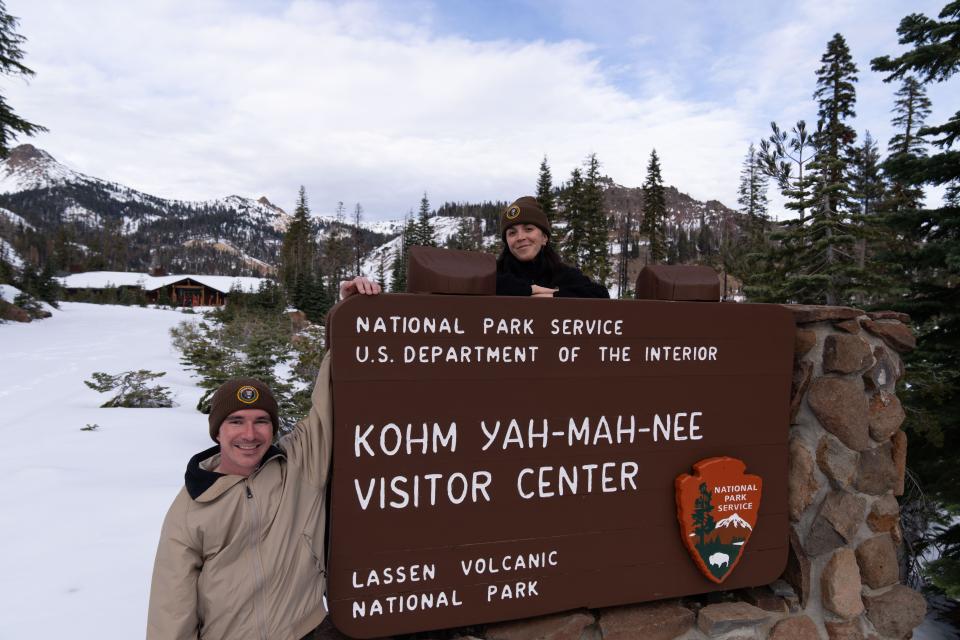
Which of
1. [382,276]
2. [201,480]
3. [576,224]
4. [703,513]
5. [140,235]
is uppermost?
[140,235]

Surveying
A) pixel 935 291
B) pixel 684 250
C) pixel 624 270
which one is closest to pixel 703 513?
pixel 935 291

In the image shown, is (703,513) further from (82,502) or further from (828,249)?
(828,249)

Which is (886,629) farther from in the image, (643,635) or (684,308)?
(684,308)

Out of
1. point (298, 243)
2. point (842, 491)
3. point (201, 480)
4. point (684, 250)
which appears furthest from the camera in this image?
point (684, 250)

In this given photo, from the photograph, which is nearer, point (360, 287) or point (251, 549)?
point (251, 549)

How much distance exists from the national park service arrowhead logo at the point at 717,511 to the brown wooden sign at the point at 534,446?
0.03 metres

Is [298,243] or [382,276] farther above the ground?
[298,243]

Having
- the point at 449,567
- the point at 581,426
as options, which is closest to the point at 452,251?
the point at 581,426

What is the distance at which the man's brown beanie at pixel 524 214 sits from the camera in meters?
2.58

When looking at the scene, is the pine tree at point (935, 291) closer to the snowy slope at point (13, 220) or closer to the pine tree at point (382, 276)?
the pine tree at point (382, 276)

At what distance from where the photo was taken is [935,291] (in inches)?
190

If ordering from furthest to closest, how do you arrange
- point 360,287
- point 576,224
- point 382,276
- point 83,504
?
1. point 576,224
2. point 382,276
3. point 83,504
4. point 360,287

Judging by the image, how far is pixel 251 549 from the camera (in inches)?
68.2

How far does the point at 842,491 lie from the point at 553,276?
1.75 metres
